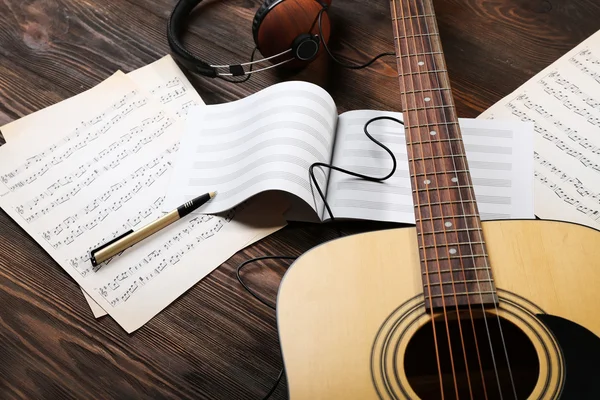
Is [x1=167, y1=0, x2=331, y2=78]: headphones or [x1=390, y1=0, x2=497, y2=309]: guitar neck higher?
[x1=167, y1=0, x2=331, y2=78]: headphones

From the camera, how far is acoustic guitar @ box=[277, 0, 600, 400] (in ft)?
2.31

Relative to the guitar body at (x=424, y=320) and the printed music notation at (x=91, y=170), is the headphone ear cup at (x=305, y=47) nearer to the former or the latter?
the printed music notation at (x=91, y=170)

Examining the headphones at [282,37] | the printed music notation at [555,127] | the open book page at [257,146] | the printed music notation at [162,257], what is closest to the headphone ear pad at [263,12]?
the headphones at [282,37]

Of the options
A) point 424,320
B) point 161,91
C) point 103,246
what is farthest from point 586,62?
point 103,246

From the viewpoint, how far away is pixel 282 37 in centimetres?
104

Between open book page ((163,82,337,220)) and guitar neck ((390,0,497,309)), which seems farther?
open book page ((163,82,337,220))

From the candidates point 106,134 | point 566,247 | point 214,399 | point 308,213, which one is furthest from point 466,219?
point 106,134

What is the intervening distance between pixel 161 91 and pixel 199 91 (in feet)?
0.22

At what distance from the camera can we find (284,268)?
930 millimetres

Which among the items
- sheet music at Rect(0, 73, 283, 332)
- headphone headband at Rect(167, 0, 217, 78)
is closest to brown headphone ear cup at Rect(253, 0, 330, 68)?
headphone headband at Rect(167, 0, 217, 78)

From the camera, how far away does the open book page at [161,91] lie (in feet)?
3.51

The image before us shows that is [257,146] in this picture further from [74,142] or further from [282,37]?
[74,142]

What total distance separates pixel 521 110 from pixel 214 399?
0.67m

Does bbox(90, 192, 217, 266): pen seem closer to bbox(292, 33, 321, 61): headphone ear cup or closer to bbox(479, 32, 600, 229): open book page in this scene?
bbox(292, 33, 321, 61): headphone ear cup
